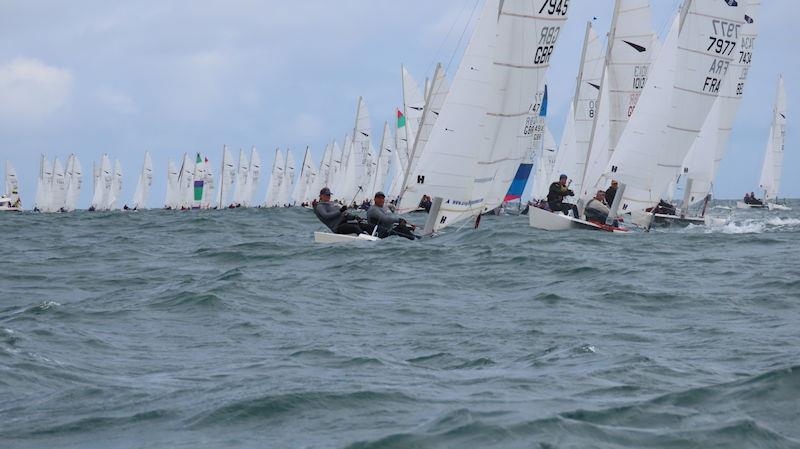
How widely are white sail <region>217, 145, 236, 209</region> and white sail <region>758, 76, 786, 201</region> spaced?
3980 centimetres

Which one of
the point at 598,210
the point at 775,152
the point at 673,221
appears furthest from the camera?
the point at 775,152

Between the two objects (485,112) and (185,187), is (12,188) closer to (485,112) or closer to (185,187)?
(185,187)

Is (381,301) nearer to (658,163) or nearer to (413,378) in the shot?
(413,378)

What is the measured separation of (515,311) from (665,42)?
16218mm

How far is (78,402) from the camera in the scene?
6.65 meters

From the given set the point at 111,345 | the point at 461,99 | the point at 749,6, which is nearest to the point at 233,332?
the point at 111,345

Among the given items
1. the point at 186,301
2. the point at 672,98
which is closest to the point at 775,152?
the point at 672,98

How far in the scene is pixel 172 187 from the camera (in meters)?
82.6

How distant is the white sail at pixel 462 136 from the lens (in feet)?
66.0

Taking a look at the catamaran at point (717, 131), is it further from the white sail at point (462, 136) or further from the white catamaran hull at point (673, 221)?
the white sail at point (462, 136)

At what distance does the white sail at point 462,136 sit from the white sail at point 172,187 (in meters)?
63.5

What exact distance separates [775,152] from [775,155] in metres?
0.37

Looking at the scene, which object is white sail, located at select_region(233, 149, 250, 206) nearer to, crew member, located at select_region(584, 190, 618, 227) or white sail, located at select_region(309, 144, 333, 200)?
white sail, located at select_region(309, 144, 333, 200)

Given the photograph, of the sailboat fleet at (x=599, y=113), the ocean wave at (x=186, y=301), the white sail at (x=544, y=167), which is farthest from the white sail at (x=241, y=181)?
the ocean wave at (x=186, y=301)
